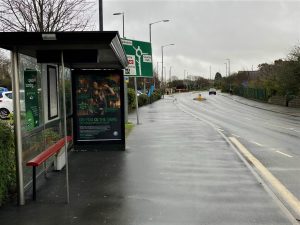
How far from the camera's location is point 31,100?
7746mm

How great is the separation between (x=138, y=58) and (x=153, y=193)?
15140 millimetres

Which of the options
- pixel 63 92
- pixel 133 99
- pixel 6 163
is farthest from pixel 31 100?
pixel 133 99

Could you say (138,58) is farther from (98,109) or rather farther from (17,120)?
(17,120)

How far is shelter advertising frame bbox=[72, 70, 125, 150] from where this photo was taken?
11578 mm

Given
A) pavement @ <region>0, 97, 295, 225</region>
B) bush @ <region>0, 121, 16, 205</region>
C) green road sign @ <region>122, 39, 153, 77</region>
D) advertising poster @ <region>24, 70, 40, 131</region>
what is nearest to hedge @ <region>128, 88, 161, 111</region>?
green road sign @ <region>122, 39, 153, 77</region>

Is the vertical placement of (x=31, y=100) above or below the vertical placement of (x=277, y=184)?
above

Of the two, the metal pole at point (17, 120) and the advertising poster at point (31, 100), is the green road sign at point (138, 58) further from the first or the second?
the metal pole at point (17, 120)

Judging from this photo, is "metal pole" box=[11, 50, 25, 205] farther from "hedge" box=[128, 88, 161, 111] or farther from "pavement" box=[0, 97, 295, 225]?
"hedge" box=[128, 88, 161, 111]

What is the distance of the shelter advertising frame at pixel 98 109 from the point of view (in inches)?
456

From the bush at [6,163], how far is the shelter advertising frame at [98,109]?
4570mm

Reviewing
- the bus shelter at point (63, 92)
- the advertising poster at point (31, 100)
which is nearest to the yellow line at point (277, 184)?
the bus shelter at point (63, 92)

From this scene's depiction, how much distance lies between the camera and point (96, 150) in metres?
12.0

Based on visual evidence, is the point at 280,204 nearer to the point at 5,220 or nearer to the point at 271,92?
the point at 5,220

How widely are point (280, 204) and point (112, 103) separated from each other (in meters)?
6.15
